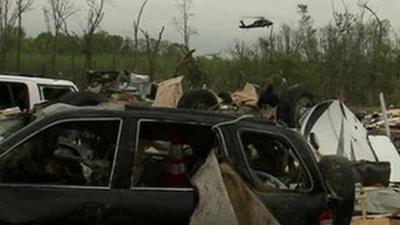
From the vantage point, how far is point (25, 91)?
40.7ft

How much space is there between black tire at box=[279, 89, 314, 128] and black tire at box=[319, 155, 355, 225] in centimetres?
675

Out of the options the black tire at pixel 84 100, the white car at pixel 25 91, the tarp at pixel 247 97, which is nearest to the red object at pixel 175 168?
the black tire at pixel 84 100

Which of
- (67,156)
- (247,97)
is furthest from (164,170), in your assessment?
(247,97)

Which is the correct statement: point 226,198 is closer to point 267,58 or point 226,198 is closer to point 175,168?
point 175,168

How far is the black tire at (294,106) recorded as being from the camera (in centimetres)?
1310

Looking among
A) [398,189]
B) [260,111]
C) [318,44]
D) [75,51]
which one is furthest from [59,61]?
[398,189]

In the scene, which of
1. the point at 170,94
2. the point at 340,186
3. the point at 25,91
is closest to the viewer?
the point at 340,186

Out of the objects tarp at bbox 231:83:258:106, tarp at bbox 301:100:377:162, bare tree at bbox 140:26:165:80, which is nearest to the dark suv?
tarp at bbox 301:100:377:162

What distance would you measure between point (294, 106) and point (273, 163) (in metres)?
7.40

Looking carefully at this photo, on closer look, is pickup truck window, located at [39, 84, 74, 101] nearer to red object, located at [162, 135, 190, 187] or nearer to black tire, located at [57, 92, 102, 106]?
black tire, located at [57, 92, 102, 106]

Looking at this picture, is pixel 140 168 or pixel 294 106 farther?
pixel 294 106

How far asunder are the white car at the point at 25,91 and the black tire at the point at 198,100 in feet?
7.02

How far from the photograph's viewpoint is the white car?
1230cm

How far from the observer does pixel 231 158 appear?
5.65 metres
